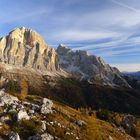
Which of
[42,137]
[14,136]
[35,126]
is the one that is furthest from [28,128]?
[14,136]

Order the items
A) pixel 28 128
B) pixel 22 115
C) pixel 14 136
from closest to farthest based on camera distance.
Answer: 1. pixel 14 136
2. pixel 28 128
3. pixel 22 115

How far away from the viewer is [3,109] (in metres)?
102

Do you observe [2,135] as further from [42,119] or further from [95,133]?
[95,133]

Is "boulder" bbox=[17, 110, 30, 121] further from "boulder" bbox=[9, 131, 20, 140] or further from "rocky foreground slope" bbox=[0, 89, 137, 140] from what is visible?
"boulder" bbox=[9, 131, 20, 140]

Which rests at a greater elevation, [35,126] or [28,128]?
[35,126]

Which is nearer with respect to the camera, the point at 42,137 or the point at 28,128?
the point at 42,137

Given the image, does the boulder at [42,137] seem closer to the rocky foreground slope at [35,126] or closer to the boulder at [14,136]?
the rocky foreground slope at [35,126]

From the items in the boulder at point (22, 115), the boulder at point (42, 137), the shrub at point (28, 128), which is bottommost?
the boulder at point (42, 137)

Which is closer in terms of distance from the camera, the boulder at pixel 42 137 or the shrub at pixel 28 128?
the boulder at pixel 42 137

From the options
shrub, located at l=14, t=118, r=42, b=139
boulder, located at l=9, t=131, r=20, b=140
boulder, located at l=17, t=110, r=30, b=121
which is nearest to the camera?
boulder, located at l=9, t=131, r=20, b=140

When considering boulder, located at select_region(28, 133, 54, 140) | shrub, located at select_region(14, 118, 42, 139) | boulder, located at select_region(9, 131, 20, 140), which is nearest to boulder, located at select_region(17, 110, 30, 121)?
shrub, located at select_region(14, 118, 42, 139)

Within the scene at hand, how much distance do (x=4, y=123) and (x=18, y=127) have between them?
169 inches

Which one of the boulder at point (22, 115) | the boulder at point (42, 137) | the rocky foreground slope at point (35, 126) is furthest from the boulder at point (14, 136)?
the boulder at point (22, 115)

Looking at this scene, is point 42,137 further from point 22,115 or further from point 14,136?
point 22,115
